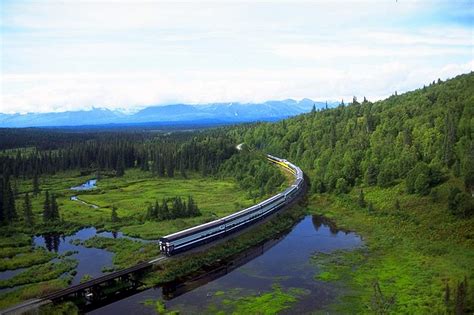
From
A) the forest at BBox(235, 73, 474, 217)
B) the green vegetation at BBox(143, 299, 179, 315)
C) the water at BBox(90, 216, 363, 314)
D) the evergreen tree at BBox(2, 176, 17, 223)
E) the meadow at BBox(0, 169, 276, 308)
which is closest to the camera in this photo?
the green vegetation at BBox(143, 299, 179, 315)

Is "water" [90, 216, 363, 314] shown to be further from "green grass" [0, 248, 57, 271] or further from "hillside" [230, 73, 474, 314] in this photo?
"green grass" [0, 248, 57, 271]

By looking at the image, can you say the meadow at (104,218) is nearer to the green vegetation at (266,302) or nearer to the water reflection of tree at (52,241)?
the water reflection of tree at (52,241)

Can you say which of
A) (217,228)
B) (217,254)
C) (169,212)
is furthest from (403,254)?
(169,212)

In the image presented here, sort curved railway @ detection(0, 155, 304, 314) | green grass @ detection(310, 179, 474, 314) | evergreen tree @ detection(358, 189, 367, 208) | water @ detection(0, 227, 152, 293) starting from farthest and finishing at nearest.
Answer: evergreen tree @ detection(358, 189, 367, 208), water @ detection(0, 227, 152, 293), green grass @ detection(310, 179, 474, 314), curved railway @ detection(0, 155, 304, 314)

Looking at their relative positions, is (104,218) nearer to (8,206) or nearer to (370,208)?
(8,206)

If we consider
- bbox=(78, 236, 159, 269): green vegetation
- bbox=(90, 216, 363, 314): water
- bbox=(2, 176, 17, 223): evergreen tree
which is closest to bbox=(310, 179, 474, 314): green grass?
bbox=(90, 216, 363, 314): water
